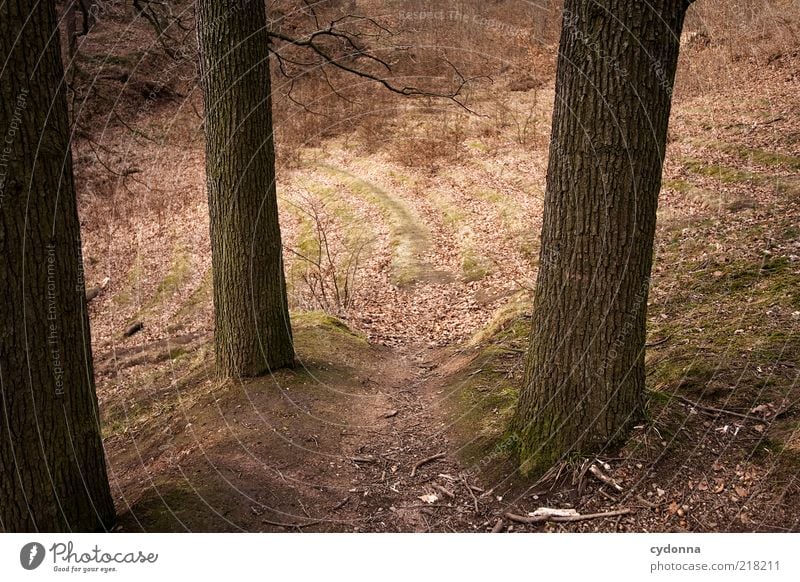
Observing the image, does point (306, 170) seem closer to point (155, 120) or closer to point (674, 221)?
point (155, 120)

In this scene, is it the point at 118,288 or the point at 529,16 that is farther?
the point at 529,16

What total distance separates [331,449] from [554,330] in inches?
99.2

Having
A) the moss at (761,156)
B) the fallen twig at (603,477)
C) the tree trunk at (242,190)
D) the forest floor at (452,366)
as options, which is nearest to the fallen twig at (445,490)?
the forest floor at (452,366)

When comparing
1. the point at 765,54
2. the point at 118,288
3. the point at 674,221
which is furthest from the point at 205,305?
the point at 765,54

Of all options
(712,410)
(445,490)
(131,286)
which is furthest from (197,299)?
(712,410)

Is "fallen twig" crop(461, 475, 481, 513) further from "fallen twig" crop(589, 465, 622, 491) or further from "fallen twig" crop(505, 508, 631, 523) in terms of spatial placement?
"fallen twig" crop(589, 465, 622, 491)

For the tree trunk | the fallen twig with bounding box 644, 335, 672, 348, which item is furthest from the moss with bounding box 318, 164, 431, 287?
the fallen twig with bounding box 644, 335, 672, 348

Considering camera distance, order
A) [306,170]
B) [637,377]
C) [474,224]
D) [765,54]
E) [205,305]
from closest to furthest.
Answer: [637,377] < [205,305] < [474,224] < [765,54] < [306,170]

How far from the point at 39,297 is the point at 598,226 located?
3.73 metres

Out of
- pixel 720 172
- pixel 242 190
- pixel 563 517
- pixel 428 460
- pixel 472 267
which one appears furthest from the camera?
pixel 472 267

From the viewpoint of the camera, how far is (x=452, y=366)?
7953 mm

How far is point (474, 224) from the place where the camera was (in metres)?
15.6

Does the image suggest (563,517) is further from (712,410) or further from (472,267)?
(472,267)

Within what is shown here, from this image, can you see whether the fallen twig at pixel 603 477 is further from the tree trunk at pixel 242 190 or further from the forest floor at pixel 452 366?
the tree trunk at pixel 242 190
